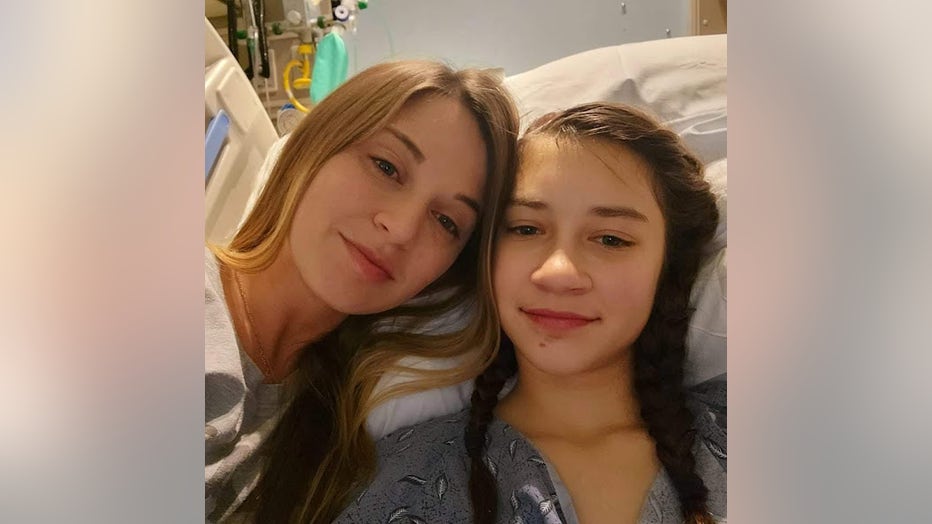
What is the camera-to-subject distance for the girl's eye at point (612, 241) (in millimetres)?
779

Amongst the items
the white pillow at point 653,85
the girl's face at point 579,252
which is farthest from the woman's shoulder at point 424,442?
the white pillow at point 653,85

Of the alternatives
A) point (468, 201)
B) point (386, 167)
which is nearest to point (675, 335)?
point (468, 201)

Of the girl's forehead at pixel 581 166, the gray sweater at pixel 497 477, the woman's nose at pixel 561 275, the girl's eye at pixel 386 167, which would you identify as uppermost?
the girl's eye at pixel 386 167

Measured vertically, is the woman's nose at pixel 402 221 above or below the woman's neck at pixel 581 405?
above

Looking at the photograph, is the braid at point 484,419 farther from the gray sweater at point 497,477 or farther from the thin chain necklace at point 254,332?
the thin chain necklace at point 254,332

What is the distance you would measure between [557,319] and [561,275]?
0.05 m

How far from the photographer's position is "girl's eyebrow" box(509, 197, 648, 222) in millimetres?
777

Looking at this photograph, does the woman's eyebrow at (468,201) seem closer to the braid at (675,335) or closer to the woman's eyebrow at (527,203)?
the woman's eyebrow at (527,203)

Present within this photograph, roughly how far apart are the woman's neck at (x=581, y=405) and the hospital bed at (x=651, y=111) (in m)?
0.07

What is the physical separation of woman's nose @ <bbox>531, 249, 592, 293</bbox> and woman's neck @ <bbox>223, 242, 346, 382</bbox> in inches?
9.7

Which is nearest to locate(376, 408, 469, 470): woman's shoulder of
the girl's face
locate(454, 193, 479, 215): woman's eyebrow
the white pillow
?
the girl's face

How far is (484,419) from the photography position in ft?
2.67

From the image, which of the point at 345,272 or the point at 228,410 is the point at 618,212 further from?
the point at 228,410
